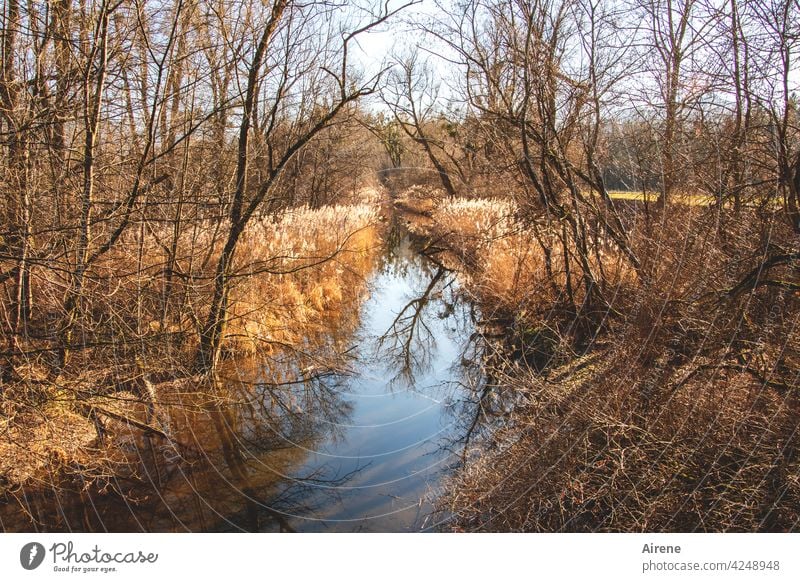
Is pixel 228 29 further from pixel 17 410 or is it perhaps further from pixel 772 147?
pixel 772 147

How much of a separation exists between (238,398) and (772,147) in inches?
191

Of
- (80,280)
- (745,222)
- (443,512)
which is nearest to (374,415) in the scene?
(443,512)

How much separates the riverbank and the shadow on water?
2.57 feet

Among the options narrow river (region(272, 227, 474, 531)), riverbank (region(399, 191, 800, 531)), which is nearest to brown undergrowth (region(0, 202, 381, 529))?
narrow river (region(272, 227, 474, 531))

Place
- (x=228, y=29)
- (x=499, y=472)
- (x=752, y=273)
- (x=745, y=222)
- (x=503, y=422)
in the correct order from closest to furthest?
(x=752, y=273) < (x=745, y=222) < (x=499, y=472) < (x=503, y=422) < (x=228, y=29)

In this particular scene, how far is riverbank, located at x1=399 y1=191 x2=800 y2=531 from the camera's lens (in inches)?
104

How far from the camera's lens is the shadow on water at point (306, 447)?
3869 mm

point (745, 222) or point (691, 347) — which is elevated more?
point (745, 222)

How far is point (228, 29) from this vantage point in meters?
5.43

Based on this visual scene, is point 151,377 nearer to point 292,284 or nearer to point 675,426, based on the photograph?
point 292,284

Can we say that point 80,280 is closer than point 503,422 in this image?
Yes

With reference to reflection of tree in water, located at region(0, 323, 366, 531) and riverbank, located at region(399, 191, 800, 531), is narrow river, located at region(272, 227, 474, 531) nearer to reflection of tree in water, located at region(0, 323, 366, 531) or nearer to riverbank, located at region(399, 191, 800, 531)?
reflection of tree in water, located at region(0, 323, 366, 531)

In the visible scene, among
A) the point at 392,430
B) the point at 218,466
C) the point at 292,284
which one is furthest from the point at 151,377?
the point at 292,284

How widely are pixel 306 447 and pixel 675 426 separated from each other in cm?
302
